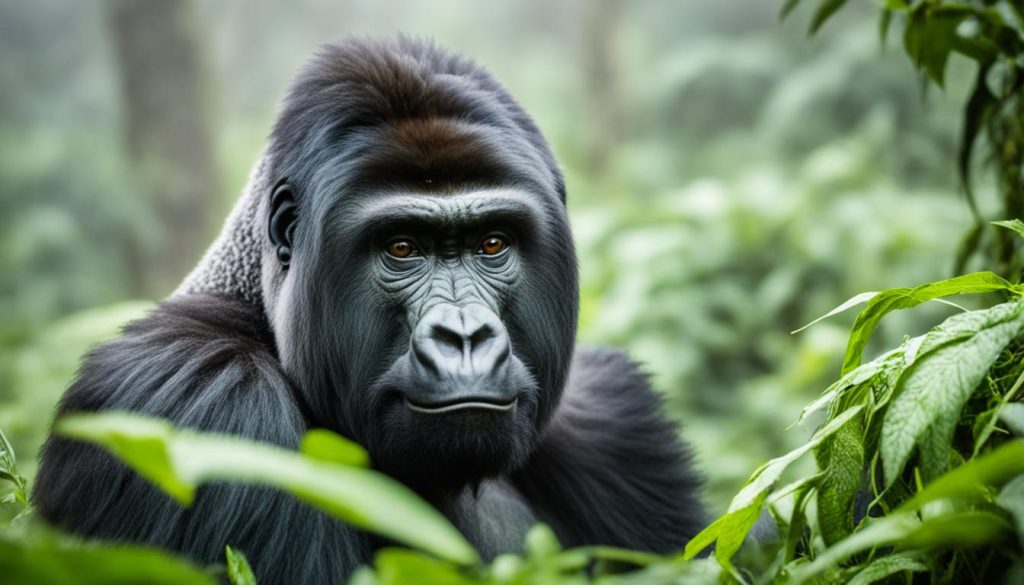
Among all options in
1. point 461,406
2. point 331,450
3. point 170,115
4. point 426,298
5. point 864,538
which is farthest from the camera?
point 170,115

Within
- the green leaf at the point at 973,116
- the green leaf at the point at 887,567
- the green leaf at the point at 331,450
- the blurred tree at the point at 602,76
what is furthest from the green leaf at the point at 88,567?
the blurred tree at the point at 602,76

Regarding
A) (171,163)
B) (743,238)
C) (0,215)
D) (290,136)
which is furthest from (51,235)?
(290,136)

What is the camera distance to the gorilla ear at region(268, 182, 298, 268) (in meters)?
2.94

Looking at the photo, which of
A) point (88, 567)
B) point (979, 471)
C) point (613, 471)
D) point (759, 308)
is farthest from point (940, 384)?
point (759, 308)

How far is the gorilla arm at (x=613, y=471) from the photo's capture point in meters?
3.37

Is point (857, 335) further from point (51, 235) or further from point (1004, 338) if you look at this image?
point (51, 235)

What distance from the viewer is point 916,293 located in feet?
5.87

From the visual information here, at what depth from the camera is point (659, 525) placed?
3502mm

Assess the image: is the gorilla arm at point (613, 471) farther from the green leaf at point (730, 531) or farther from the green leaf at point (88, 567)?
the green leaf at point (88, 567)

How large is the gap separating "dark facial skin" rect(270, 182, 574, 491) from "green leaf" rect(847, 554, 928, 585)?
41.6 inches

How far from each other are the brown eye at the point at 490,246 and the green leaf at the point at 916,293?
1196 millimetres

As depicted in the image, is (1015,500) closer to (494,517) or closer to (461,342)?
(461,342)

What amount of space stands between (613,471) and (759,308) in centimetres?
338

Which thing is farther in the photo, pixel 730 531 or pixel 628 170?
pixel 628 170
